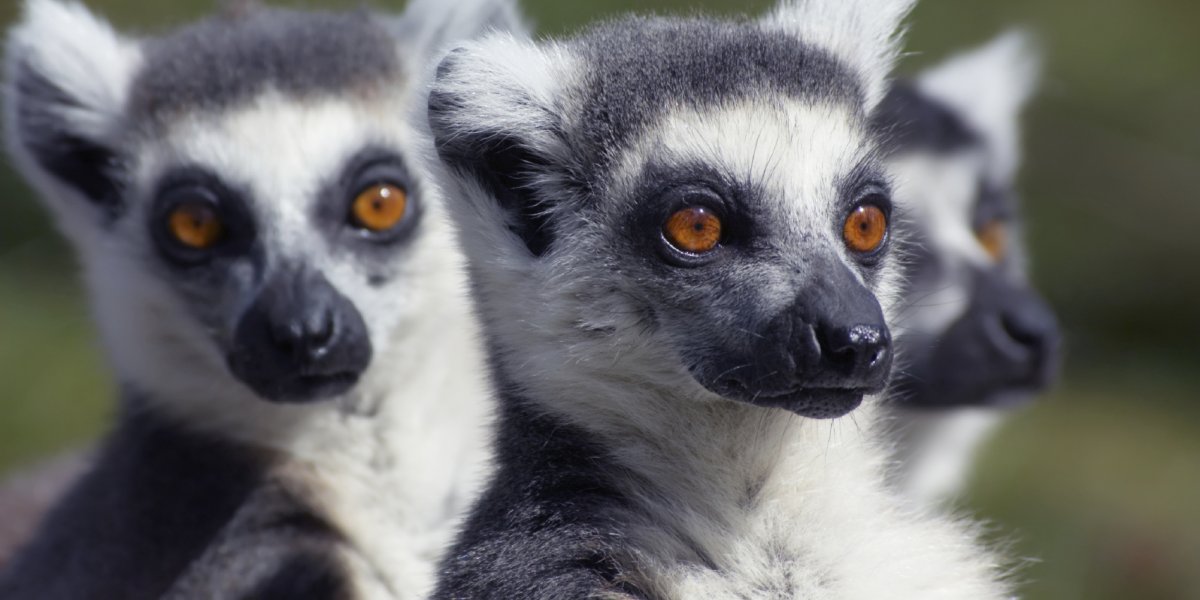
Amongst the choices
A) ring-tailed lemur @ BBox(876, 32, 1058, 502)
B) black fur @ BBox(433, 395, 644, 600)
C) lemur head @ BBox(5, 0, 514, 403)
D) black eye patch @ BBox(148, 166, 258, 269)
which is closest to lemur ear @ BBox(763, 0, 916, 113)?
ring-tailed lemur @ BBox(876, 32, 1058, 502)

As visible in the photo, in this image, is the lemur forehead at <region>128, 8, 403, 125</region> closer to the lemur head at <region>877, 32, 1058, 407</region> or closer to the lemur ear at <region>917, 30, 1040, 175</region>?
the lemur head at <region>877, 32, 1058, 407</region>

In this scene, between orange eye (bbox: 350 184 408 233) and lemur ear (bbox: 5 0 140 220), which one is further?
lemur ear (bbox: 5 0 140 220)

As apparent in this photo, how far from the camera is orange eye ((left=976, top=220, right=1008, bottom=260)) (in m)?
4.98

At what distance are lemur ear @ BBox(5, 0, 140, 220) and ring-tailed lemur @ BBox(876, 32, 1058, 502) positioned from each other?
2355 millimetres

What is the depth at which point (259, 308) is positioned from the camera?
346 cm

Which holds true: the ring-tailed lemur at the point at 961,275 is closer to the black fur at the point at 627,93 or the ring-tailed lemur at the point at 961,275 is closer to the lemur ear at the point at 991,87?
the lemur ear at the point at 991,87

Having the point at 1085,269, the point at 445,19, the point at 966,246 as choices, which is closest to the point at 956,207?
the point at 966,246

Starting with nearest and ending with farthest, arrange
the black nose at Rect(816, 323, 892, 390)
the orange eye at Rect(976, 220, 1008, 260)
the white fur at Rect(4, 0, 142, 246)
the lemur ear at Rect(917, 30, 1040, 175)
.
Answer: the black nose at Rect(816, 323, 892, 390) < the white fur at Rect(4, 0, 142, 246) < the orange eye at Rect(976, 220, 1008, 260) < the lemur ear at Rect(917, 30, 1040, 175)

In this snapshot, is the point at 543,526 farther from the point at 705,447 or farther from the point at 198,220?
the point at 198,220

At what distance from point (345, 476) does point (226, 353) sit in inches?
18.4

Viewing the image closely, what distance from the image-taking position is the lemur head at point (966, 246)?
438cm

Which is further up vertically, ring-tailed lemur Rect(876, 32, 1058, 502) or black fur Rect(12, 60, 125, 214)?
ring-tailed lemur Rect(876, 32, 1058, 502)

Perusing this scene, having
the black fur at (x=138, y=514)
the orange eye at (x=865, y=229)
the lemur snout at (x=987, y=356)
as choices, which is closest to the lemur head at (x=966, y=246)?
the lemur snout at (x=987, y=356)

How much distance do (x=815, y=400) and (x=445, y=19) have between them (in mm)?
2196
